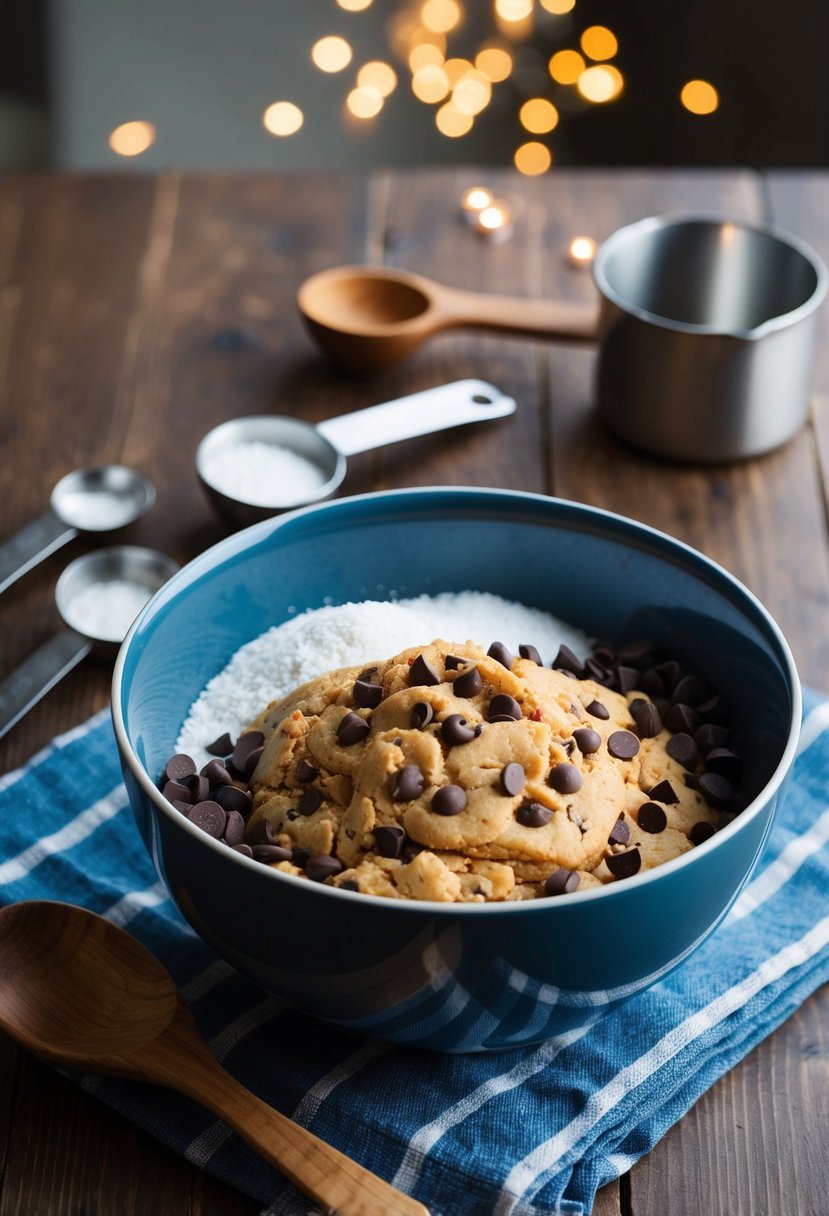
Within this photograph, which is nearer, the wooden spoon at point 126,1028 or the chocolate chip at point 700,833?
the wooden spoon at point 126,1028

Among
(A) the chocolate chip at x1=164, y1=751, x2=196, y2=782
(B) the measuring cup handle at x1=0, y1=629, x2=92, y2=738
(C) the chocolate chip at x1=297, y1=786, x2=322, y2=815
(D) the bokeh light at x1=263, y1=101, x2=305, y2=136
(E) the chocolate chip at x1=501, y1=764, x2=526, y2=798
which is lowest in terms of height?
(D) the bokeh light at x1=263, y1=101, x2=305, y2=136

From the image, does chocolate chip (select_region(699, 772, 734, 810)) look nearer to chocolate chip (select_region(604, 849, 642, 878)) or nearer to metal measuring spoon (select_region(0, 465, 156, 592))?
chocolate chip (select_region(604, 849, 642, 878))

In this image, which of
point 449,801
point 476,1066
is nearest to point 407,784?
point 449,801

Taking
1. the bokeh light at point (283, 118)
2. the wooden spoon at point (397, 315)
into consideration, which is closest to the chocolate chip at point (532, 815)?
the wooden spoon at point (397, 315)

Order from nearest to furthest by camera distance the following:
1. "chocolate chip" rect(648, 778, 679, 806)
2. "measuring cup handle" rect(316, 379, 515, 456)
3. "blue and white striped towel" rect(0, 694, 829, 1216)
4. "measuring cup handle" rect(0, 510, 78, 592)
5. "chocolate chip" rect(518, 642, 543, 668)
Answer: "blue and white striped towel" rect(0, 694, 829, 1216) < "chocolate chip" rect(648, 778, 679, 806) < "chocolate chip" rect(518, 642, 543, 668) < "measuring cup handle" rect(0, 510, 78, 592) < "measuring cup handle" rect(316, 379, 515, 456)

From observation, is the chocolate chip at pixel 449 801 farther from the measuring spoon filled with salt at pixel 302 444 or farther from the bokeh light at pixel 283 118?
the bokeh light at pixel 283 118

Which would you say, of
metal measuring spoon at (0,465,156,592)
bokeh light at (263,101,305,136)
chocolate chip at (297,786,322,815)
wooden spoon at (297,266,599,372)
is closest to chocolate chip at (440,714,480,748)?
chocolate chip at (297,786,322,815)
